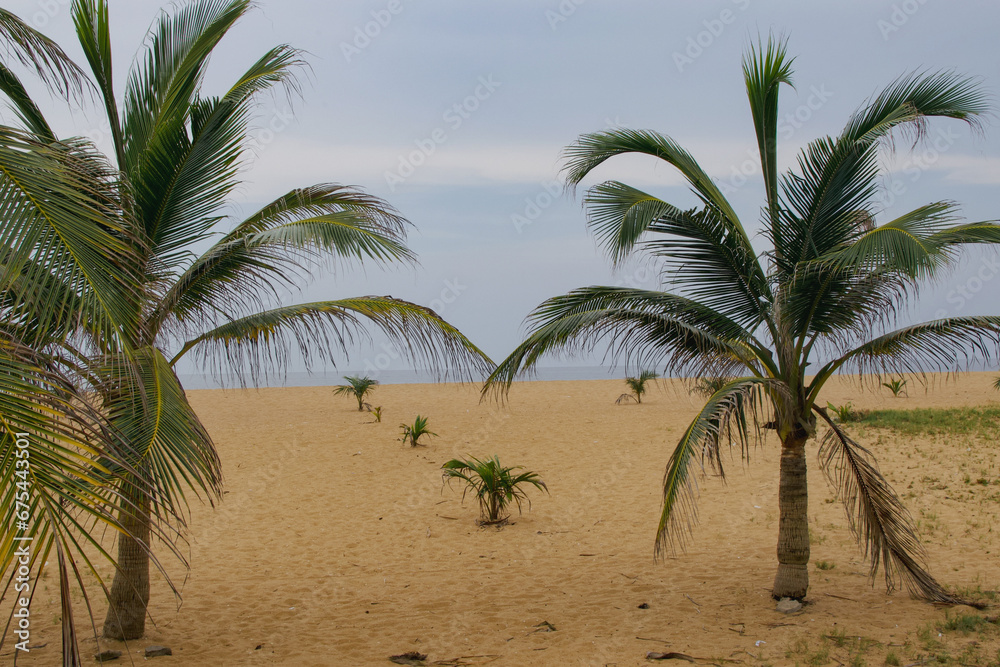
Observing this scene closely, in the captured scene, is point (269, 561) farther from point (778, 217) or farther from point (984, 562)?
point (984, 562)

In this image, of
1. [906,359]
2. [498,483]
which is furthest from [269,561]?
[906,359]

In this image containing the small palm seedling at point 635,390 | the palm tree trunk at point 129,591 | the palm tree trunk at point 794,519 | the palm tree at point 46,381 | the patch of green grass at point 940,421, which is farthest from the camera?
the small palm seedling at point 635,390

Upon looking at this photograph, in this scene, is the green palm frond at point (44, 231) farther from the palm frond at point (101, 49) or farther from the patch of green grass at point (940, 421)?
the patch of green grass at point (940, 421)

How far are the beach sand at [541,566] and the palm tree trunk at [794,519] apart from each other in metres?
0.28

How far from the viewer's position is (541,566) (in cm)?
809

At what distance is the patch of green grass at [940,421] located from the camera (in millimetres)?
13773

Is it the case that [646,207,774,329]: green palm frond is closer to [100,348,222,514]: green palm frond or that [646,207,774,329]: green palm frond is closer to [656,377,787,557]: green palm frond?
[656,377,787,557]: green palm frond

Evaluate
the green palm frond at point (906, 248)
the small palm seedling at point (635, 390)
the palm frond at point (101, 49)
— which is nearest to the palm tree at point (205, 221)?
the palm frond at point (101, 49)

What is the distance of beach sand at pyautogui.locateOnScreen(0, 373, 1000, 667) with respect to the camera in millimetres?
5613

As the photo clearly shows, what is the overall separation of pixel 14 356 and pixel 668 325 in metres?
4.43

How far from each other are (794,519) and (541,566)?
10.3 feet

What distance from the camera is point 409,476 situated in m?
13.1

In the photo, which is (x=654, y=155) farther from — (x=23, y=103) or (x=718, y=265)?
(x=23, y=103)

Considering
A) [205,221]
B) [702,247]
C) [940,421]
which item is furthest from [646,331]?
[940,421]
